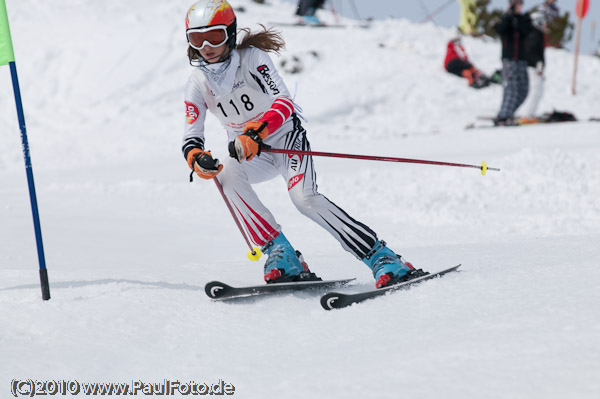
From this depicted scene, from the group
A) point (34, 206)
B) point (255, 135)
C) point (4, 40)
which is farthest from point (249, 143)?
point (4, 40)

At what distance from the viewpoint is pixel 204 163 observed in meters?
3.46

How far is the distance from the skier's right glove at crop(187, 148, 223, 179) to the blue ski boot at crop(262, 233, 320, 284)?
63 cm

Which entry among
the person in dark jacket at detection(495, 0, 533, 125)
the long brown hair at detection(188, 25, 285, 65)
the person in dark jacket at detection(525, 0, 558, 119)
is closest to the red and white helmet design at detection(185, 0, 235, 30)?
the long brown hair at detection(188, 25, 285, 65)

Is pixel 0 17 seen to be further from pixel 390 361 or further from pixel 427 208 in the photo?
pixel 427 208

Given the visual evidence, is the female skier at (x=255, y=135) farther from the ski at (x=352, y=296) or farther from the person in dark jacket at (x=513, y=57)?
the person in dark jacket at (x=513, y=57)

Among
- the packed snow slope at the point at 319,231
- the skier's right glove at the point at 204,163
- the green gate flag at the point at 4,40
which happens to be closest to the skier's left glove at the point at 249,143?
the skier's right glove at the point at 204,163

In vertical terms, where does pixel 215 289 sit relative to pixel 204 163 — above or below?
below

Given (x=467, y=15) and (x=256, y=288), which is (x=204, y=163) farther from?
(x=467, y=15)

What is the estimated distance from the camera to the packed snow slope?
2475mm

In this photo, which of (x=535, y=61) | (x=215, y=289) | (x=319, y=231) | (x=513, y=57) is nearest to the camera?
(x=215, y=289)

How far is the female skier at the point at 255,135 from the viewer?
350 cm

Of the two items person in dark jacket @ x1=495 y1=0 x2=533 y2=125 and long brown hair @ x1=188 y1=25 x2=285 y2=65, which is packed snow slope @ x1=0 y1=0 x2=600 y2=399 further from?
long brown hair @ x1=188 y1=25 x2=285 y2=65

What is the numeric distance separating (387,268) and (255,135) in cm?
107

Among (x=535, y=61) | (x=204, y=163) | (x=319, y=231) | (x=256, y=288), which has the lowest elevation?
(x=319, y=231)
